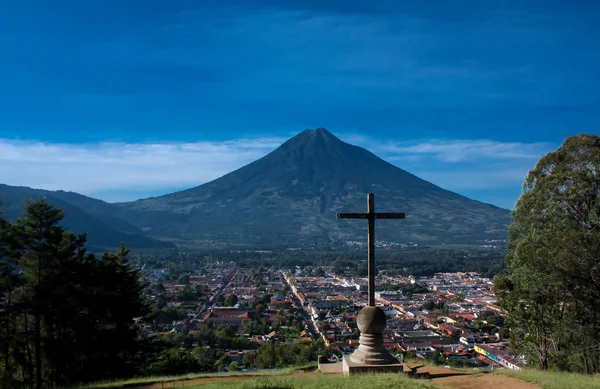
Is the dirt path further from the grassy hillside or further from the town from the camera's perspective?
the town

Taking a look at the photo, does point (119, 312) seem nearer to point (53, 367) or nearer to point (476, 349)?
point (53, 367)

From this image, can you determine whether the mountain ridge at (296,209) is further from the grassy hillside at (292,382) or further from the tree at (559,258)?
the grassy hillside at (292,382)

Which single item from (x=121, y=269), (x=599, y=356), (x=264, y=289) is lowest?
(x=264, y=289)

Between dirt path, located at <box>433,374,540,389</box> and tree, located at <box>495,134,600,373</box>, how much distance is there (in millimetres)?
2675

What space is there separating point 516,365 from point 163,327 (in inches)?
897

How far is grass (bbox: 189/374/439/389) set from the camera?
7270 mm

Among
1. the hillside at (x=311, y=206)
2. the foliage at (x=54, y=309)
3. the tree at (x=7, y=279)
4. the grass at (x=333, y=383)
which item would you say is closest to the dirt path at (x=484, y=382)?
the grass at (x=333, y=383)

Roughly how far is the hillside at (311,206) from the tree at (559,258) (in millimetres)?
127081

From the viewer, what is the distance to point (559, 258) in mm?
9773

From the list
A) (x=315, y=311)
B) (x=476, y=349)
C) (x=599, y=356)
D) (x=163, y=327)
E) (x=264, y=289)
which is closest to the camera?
(x=599, y=356)

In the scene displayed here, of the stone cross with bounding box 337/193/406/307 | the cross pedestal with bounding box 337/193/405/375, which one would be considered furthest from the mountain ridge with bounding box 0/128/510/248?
the cross pedestal with bounding box 337/193/405/375

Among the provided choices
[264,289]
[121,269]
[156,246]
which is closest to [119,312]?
[121,269]

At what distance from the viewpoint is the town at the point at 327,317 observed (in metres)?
24.0

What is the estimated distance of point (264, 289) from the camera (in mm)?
58688
